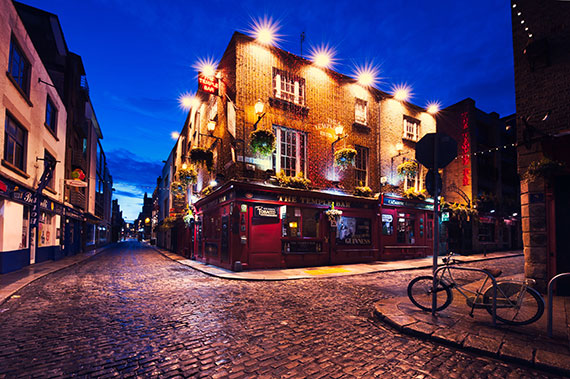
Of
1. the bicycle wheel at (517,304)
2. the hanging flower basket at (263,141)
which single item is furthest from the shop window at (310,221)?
the bicycle wheel at (517,304)

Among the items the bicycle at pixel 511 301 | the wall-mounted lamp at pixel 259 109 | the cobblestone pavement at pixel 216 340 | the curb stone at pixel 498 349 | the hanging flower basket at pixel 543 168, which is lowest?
the cobblestone pavement at pixel 216 340

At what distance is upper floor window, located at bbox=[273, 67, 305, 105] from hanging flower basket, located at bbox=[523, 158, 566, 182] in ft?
35.0

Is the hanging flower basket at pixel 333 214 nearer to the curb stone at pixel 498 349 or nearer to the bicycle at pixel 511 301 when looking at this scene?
the bicycle at pixel 511 301

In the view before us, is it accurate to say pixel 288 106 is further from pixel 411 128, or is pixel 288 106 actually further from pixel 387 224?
pixel 411 128

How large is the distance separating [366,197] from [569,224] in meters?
9.97

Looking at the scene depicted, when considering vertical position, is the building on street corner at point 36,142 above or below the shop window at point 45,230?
above

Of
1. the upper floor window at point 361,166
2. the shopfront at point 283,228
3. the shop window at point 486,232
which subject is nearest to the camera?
the shopfront at point 283,228

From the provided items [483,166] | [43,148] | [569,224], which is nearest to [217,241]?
[43,148]

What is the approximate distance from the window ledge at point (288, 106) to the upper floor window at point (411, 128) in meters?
8.58

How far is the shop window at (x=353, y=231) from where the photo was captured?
52.4ft

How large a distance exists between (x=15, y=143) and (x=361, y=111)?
17.9 metres

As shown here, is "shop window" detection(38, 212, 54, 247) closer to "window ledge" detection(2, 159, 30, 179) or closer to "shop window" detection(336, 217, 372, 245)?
"window ledge" detection(2, 159, 30, 179)

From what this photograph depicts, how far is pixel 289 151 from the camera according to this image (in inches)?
590

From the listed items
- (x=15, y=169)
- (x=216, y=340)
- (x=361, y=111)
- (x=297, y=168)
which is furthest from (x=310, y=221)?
(x=15, y=169)
